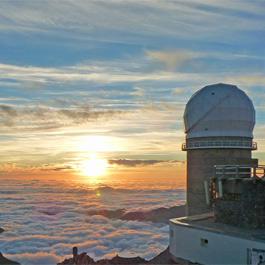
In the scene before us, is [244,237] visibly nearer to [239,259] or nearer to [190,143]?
[239,259]

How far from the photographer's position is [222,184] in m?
19.4

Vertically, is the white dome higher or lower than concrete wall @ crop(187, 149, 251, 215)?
higher

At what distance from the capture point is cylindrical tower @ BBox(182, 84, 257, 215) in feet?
86.1

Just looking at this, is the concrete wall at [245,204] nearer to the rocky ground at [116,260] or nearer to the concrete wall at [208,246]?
the concrete wall at [208,246]

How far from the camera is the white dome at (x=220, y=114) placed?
26.9m

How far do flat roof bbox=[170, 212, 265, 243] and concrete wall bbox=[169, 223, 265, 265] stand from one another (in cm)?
16

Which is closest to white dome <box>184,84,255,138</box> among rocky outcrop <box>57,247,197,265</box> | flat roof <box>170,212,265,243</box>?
flat roof <box>170,212,265,243</box>

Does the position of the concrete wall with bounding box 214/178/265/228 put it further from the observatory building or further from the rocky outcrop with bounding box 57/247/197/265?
→ the rocky outcrop with bounding box 57/247/197/265

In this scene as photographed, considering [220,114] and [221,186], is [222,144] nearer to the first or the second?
[220,114]

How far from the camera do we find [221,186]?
63.7ft

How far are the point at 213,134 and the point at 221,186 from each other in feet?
25.2

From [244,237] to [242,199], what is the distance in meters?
2.46

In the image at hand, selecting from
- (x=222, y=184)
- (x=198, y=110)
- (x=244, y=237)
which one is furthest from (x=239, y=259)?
(x=198, y=110)

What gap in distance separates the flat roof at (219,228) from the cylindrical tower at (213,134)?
6017 millimetres
